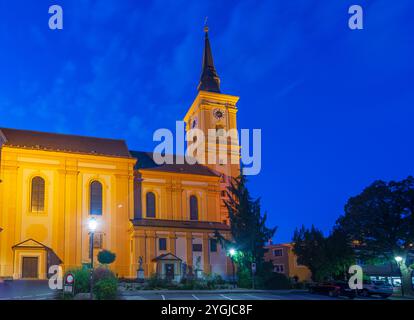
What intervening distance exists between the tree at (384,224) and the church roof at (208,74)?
33.6m

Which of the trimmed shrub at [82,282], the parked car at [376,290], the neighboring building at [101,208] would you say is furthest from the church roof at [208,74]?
the trimmed shrub at [82,282]

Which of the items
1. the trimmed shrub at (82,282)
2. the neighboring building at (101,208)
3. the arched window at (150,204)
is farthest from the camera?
the arched window at (150,204)

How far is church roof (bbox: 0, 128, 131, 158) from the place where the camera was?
50.5 meters

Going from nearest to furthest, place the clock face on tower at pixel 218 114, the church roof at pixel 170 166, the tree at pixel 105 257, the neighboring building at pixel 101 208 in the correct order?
the tree at pixel 105 257
the neighboring building at pixel 101 208
the church roof at pixel 170 166
the clock face on tower at pixel 218 114

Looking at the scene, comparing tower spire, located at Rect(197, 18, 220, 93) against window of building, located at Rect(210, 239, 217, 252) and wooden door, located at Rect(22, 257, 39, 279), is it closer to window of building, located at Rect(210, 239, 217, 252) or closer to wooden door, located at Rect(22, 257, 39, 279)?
window of building, located at Rect(210, 239, 217, 252)

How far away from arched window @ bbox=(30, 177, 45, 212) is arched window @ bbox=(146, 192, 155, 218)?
41.8 feet

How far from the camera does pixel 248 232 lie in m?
43.4

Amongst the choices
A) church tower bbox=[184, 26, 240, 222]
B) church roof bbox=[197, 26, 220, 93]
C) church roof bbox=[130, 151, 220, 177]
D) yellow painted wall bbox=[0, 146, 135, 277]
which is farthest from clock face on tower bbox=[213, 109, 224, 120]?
yellow painted wall bbox=[0, 146, 135, 277]

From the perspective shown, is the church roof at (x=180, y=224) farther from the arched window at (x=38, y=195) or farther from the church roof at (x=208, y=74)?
the church roof at (x=208, y=74)

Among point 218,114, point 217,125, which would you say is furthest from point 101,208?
point 218,114

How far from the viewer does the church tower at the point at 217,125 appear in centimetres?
6525

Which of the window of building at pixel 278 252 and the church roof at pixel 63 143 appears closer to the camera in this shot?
the church roof at pixel 63 143

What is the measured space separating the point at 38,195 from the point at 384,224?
3574 cm
